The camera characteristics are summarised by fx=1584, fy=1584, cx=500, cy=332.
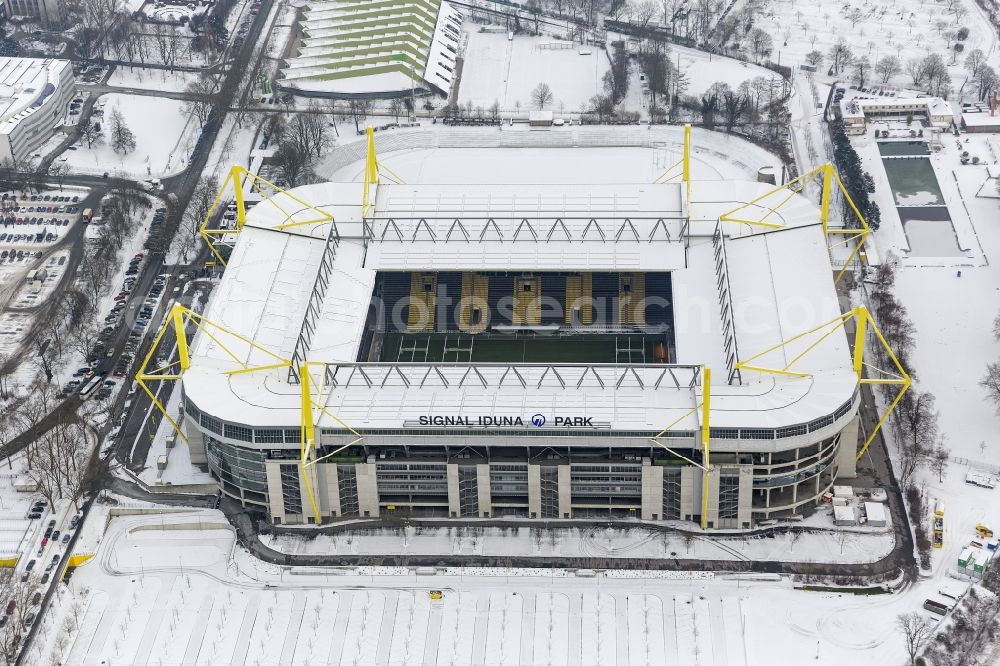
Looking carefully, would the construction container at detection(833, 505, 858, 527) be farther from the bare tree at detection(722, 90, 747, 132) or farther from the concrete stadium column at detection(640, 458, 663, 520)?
the bare tree at detection(722, 90, 747, 132)

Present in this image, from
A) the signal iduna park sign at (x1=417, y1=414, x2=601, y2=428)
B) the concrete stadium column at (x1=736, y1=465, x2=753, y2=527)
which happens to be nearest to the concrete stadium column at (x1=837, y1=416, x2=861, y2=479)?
the concrete stadium column at (x1=736, y1=465, x2=753, y2=527)

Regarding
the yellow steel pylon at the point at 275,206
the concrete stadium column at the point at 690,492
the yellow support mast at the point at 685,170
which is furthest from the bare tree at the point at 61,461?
the yellow support mast at the point at 685,170

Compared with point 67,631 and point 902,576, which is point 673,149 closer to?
point 902,576

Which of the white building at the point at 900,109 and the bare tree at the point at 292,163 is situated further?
the white building at the point at 900,109

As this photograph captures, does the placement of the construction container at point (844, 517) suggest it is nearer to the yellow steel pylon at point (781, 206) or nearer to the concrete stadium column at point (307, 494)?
the yellow steel pylon at point (781, 206)

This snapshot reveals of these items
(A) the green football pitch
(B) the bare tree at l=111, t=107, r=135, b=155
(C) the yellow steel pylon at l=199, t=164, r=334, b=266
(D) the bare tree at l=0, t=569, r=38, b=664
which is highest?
(C) the yellow steel pylon at l=199, t=164, r=334, b=266
